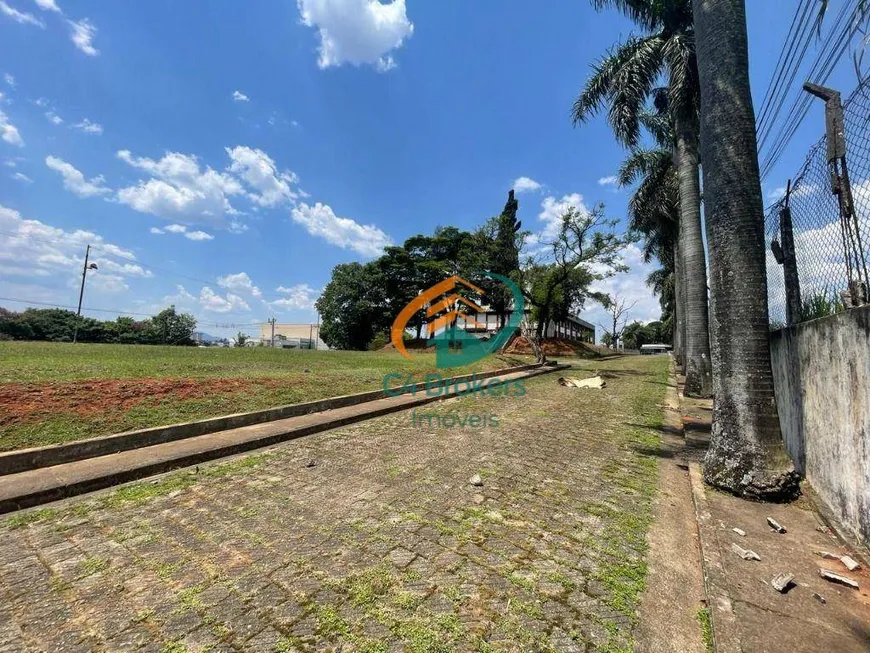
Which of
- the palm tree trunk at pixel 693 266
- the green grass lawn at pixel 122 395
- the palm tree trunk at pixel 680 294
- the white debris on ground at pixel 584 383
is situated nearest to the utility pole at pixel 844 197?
the green grass lawn at pixel 122 395

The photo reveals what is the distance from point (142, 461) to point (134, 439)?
77cm

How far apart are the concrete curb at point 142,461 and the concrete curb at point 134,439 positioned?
9cm

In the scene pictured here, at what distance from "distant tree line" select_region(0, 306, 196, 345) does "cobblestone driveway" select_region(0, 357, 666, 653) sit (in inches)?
1743

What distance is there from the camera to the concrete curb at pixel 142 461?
358 cm

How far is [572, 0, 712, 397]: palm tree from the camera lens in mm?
10047

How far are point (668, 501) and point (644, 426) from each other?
12.0 feet

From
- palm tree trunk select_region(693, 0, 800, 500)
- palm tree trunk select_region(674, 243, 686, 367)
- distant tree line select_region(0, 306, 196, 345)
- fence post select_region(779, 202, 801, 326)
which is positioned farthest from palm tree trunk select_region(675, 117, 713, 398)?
distant tree line select_region(0, 306, 196, 345)

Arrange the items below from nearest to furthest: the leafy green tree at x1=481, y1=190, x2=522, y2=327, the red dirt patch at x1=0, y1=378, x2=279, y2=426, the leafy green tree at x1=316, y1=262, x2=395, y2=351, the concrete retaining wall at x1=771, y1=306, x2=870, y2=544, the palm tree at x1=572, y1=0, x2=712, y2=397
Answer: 1. the concrete retaining wall at x1=771, y1=306, x2=870, y2=544
2. the red dirt patch at x1=0, y1=378, x2=279, y2=426
3. the palm tree at x1=572, y1=0, x2=712, y2=397
4. the leafy green tree at x1=481, y1=190, x2=522, y2=327
5. the leafy green tree at x1=316, y1=262, x2=395, y2=351

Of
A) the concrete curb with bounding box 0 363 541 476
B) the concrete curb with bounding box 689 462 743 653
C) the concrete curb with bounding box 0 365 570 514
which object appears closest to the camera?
the concrete curb with bounding box 689 462 743 653

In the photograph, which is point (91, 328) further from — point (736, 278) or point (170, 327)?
point (736, 278)

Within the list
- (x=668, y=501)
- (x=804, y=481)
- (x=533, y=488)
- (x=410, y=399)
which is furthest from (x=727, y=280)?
(x=410, y=399)

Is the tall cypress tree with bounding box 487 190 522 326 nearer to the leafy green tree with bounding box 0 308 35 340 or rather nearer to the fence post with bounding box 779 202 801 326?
the fence post with bounding box 779 202 801 326

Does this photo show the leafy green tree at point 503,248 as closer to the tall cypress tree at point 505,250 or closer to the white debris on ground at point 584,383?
the tall cypress tree at point 505,250

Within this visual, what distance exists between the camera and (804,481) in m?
3.80
